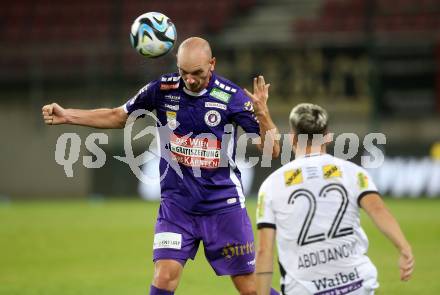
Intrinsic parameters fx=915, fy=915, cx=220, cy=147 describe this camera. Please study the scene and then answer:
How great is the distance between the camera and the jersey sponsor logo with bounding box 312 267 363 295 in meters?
5.18

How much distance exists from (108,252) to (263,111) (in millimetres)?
8250

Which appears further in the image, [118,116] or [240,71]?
[240,71]

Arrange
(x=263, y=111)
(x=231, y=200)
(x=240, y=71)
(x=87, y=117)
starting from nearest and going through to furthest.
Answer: (x=263, y=111) < (x=231, y=200) < (x=87, y=117) < (x=240, y=71)

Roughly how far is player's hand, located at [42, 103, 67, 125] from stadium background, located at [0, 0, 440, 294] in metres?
11.3

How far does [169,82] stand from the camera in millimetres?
7137

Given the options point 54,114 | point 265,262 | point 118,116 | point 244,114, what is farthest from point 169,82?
point 265,262

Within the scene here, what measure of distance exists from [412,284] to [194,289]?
7.98ft

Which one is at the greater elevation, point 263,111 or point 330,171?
point 263,111

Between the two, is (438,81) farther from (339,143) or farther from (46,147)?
(46,147)

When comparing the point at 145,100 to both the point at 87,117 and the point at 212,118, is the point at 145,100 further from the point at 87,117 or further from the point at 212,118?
the point at 212,118

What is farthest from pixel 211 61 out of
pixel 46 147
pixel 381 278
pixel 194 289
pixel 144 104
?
pixel 46 147

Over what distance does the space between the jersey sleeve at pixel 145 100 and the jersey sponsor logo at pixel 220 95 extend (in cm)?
46

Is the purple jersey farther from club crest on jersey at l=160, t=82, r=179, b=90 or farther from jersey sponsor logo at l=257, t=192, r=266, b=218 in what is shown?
jersey sponsor logo at l=257, t=192, r=266, b=218

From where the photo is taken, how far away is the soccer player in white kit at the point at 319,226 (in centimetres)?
516
